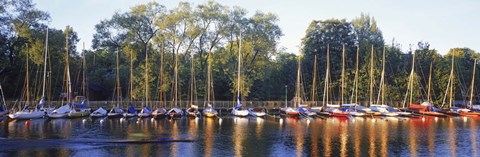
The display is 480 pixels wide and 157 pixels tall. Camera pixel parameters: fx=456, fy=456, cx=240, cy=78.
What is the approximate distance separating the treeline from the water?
58.9 feet

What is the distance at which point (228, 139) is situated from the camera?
40.0m

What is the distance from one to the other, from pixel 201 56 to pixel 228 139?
4401 cm

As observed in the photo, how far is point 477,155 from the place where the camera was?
32250 mm

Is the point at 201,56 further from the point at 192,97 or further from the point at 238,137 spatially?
the point at 238,137

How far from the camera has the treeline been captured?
228 feet

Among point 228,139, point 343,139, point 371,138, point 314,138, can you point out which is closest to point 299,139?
point 314,138

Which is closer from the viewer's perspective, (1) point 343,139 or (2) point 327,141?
(2) point 327,141

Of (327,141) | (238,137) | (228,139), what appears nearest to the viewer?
(327,141)

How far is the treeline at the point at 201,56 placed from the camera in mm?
69438

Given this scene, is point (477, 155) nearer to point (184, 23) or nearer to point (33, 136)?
point (33, 136)

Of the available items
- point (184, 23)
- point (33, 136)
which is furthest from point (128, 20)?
point (33, 136)

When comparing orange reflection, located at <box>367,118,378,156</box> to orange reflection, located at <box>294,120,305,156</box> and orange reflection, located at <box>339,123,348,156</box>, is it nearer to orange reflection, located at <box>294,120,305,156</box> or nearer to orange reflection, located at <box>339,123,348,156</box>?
orange reflection, located at <box>339,123,348,156</box>

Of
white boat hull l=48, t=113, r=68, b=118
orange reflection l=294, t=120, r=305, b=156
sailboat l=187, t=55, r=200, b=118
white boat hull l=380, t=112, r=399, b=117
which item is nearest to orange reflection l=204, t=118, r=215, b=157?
orange reflection l=294, t=120, r=305, b=156

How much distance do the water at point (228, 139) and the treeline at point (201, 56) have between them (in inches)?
707
